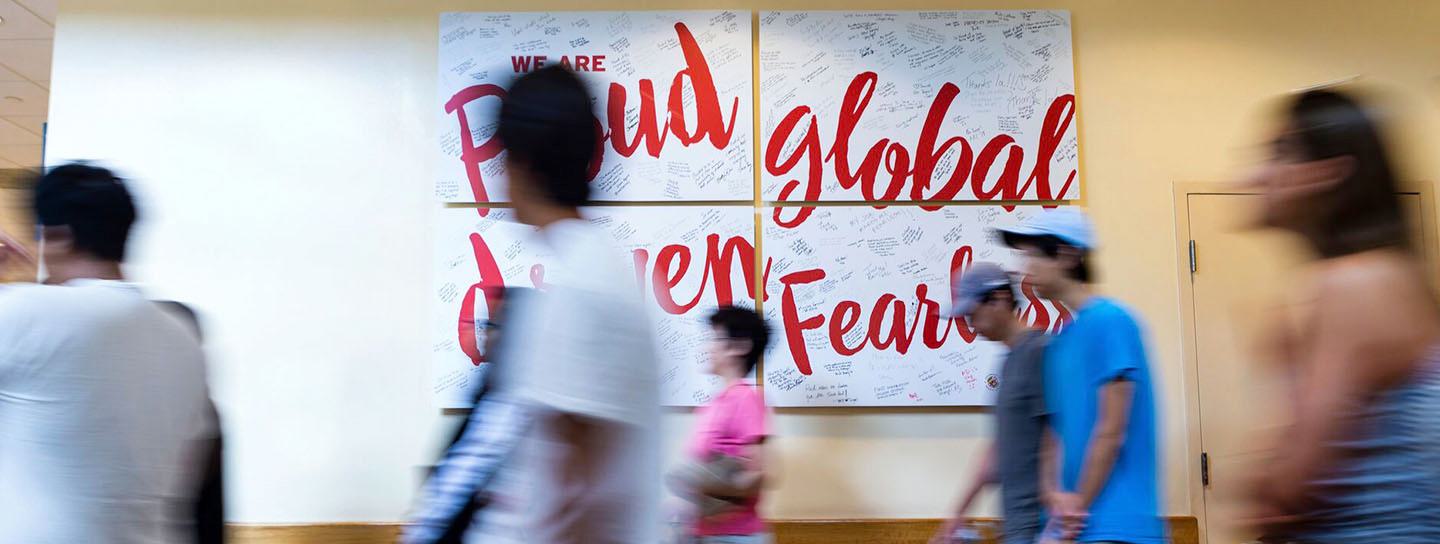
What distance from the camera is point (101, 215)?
5.64 feet

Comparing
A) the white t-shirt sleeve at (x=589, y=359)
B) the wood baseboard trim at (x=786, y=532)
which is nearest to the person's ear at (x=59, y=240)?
the white t-shirt sleeve at (x=589, y=359)

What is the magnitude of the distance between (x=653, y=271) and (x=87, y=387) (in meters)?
2.41

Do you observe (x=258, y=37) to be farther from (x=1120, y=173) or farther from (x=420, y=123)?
(x=1120, y=173)

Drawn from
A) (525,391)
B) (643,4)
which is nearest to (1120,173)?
(643,4)

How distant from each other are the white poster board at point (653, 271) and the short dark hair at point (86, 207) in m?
2.06

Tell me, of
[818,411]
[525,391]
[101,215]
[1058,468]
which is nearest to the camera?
[525,391]

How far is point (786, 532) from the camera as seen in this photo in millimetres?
3744

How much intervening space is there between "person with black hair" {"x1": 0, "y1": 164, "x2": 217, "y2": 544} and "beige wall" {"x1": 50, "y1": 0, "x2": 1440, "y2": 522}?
7.06 feet

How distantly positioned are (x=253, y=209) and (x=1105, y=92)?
11.2 feet

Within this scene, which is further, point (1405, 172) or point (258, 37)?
point (258, 37)

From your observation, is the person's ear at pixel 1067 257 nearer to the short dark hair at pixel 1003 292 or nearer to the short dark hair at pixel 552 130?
the short dark hair at pixel 1003 292

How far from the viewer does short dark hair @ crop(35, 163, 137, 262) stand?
170 centimetres

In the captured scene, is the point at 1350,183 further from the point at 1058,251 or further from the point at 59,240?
the point at 59,240

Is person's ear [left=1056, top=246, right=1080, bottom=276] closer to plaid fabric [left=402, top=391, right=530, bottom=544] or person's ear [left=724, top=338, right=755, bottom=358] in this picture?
person's ear [left=724, top=338, right=755, bottom=358]
